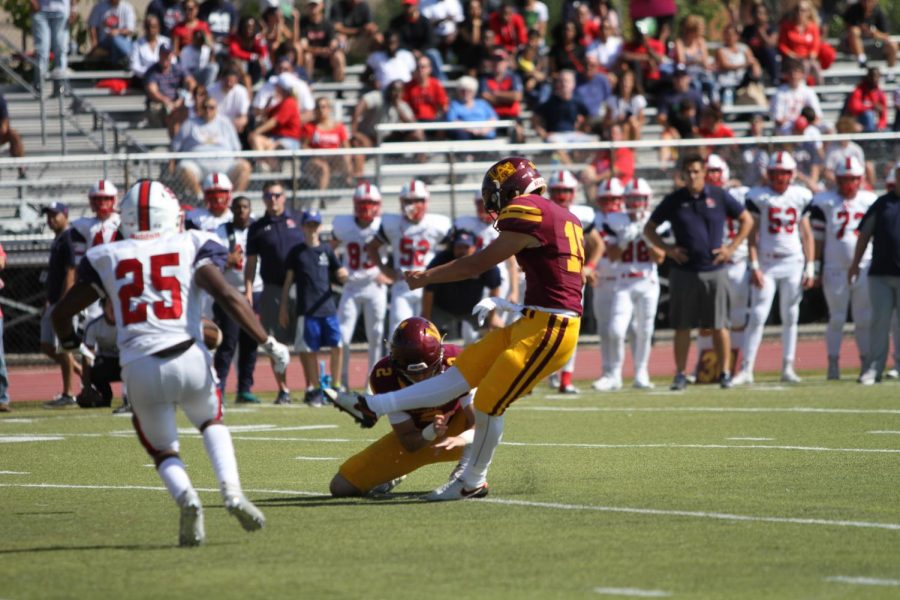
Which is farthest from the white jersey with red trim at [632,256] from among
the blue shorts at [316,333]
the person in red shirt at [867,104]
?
the person in red shirt at [867,104]

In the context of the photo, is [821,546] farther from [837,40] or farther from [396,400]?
[837,40]

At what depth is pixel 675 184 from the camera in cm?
1928

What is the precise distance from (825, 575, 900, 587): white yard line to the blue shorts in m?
9.88

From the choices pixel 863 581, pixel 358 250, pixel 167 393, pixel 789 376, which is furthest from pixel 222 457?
pixel 789 376

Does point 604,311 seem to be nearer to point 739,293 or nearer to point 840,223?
point 739,293

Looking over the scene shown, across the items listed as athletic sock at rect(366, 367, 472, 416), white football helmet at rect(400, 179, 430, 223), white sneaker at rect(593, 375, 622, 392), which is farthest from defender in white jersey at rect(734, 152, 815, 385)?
athletic sock at rect(366, 367, 472, 416)

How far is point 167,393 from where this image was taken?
20.8ft

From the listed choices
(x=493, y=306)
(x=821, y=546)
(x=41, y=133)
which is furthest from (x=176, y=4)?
(x=821, y=546)

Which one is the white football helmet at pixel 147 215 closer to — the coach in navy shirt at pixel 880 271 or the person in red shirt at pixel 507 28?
the coach in navy shirt at pixel 880 271

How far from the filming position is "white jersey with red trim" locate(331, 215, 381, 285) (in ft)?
51.6

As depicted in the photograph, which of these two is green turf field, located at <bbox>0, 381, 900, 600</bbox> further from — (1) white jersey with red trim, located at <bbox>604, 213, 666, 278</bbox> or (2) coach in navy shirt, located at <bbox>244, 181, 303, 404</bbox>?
(1) white jersey with red trim, located at <bbox>604, 213, 666, 278</bbox>

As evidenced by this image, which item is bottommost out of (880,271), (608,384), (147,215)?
(608,384)

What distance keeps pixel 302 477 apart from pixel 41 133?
12141 millimetres

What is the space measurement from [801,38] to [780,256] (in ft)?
28.2
